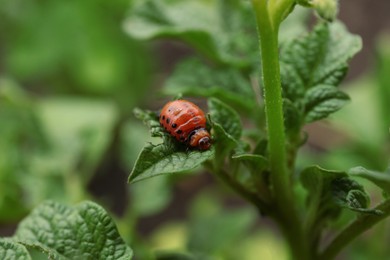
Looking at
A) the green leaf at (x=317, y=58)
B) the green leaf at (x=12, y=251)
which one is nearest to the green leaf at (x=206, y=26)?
the green leaf at (x=317, y=58)

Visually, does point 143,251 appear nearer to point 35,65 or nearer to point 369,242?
point 369,242

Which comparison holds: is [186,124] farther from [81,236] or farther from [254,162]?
[81,236]

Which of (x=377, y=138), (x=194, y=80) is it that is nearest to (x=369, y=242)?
(x=377, y=138)

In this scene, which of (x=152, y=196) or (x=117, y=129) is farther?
(x=117, y=129)

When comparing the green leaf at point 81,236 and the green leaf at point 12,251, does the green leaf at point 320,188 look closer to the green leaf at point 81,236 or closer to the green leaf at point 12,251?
the green leaf at point 81,236

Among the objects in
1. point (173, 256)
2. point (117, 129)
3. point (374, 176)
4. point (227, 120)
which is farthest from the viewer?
point (117, 129)

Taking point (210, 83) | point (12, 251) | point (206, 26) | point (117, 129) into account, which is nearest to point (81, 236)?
point (12, 251)

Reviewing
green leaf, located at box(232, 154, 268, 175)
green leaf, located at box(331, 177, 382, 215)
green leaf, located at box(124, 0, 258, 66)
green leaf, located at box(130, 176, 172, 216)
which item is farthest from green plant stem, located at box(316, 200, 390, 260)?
green leaf, located at box(130, 176, 172, 216)
